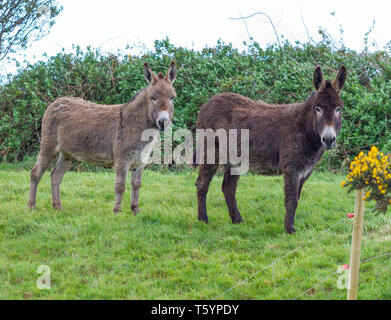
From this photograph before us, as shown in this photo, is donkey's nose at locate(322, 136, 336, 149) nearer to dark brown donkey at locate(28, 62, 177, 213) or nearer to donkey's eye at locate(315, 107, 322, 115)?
A: donkey's eye at locate(315, 107, 322, 115)

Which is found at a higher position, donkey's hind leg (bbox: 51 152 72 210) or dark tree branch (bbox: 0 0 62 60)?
dark tree branch (bbox: 0 0 62 60)

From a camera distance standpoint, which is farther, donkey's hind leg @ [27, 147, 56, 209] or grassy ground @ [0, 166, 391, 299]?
donkey's hind leg @ [27, 147, 56, 209]

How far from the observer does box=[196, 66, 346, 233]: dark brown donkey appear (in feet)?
19.4

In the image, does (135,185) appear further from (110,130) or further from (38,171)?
(38,171)

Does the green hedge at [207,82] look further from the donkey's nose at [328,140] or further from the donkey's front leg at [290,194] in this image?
the donkey's nose at [328,140]

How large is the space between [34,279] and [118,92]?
7432mm

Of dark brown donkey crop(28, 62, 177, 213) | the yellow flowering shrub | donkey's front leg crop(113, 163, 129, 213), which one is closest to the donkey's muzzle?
dark brown donkey crop(28, 62, 177, 213)

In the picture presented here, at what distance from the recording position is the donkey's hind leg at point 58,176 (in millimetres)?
7609

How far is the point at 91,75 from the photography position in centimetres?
1177

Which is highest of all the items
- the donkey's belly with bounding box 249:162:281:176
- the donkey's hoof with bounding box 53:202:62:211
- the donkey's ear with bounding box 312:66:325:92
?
the donkey's ear with bounding box 312:66:325:92

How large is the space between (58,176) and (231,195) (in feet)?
9.09

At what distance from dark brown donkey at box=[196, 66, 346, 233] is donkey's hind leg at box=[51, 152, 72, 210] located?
2261 millimetres

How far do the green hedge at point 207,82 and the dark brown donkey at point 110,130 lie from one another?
3508 mm

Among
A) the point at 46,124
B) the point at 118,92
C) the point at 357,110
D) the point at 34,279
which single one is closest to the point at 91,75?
the point at 118,92
